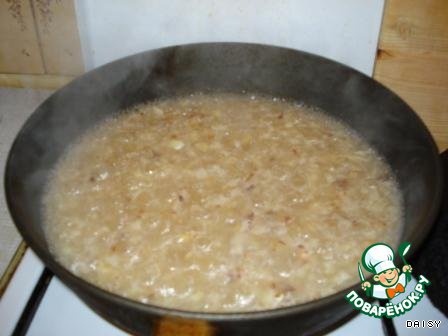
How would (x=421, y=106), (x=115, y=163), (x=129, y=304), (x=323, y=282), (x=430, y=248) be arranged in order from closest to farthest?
(x=129, y=304) → (x=323, y=282) → (x=430, y=248) → (x=115, y=163) → (x=421, y=106)

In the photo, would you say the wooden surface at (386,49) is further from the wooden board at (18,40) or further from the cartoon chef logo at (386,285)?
the cartoon chef logo at (386,285)

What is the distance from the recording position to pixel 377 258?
1152 millimetres

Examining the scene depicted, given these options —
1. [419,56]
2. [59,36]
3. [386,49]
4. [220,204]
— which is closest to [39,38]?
[59,36]

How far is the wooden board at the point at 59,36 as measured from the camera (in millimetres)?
1661

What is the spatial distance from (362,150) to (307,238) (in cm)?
44

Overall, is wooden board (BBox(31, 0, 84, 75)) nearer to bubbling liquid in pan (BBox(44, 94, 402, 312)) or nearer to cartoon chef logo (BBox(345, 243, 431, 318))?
bubbling liquid in pan (BBox(44, 94, 402, 312))

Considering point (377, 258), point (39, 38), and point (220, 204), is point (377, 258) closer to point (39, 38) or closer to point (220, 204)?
point (220, 204)

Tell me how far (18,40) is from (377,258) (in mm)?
1383

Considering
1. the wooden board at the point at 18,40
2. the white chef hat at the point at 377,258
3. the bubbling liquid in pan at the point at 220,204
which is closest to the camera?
the white chef hat at the point at 377,258

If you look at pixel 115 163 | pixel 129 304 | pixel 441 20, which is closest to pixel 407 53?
pixel 441 20

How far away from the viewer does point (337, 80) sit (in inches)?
64.4

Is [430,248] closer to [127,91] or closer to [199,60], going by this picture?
[199,60]

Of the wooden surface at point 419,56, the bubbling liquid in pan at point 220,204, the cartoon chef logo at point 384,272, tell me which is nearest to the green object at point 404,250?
the cartoon chef logo at point 384,272

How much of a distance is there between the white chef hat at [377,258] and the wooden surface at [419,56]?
731mm
